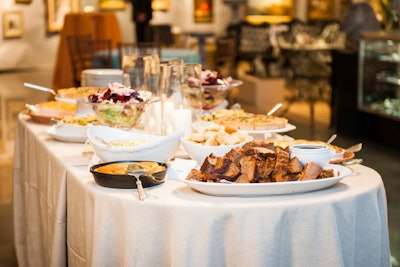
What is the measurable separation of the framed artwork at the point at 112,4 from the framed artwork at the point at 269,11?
3.41 meters

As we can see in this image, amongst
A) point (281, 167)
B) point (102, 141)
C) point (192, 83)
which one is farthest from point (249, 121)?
point (281, 167)

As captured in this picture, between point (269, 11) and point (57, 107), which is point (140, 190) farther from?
point (269, 11)

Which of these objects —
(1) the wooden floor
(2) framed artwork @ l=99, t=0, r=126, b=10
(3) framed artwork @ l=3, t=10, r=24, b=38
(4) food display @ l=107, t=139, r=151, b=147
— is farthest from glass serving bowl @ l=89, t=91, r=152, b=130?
(2) framed artwork @ l=99, t=0, r=126, b=10

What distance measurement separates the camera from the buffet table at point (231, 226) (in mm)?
2219

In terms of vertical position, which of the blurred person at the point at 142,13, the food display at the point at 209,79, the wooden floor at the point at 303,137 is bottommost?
the wooden floor at the point at 303,137

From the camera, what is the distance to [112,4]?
19109mm

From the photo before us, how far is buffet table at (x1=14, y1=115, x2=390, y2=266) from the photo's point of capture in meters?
2.22

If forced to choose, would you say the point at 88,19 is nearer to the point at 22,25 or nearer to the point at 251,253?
the point at 22,25

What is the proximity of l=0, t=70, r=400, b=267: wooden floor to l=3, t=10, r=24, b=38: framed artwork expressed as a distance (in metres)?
2.93

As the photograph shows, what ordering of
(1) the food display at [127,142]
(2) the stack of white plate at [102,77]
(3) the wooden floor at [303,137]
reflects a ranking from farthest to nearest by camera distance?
(3) the wooden floor at [303,137] < (2) the stack of white plate at [102,77] < (1) the food display at [127,142]

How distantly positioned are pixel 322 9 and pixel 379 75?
1216 centimetres

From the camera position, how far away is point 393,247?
4633mm

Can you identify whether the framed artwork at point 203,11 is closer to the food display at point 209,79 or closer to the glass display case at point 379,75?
the glass display case at point 379,75

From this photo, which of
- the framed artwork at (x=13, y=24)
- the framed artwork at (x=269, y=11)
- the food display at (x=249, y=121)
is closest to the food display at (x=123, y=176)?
the food display at (x=249, y=121)
